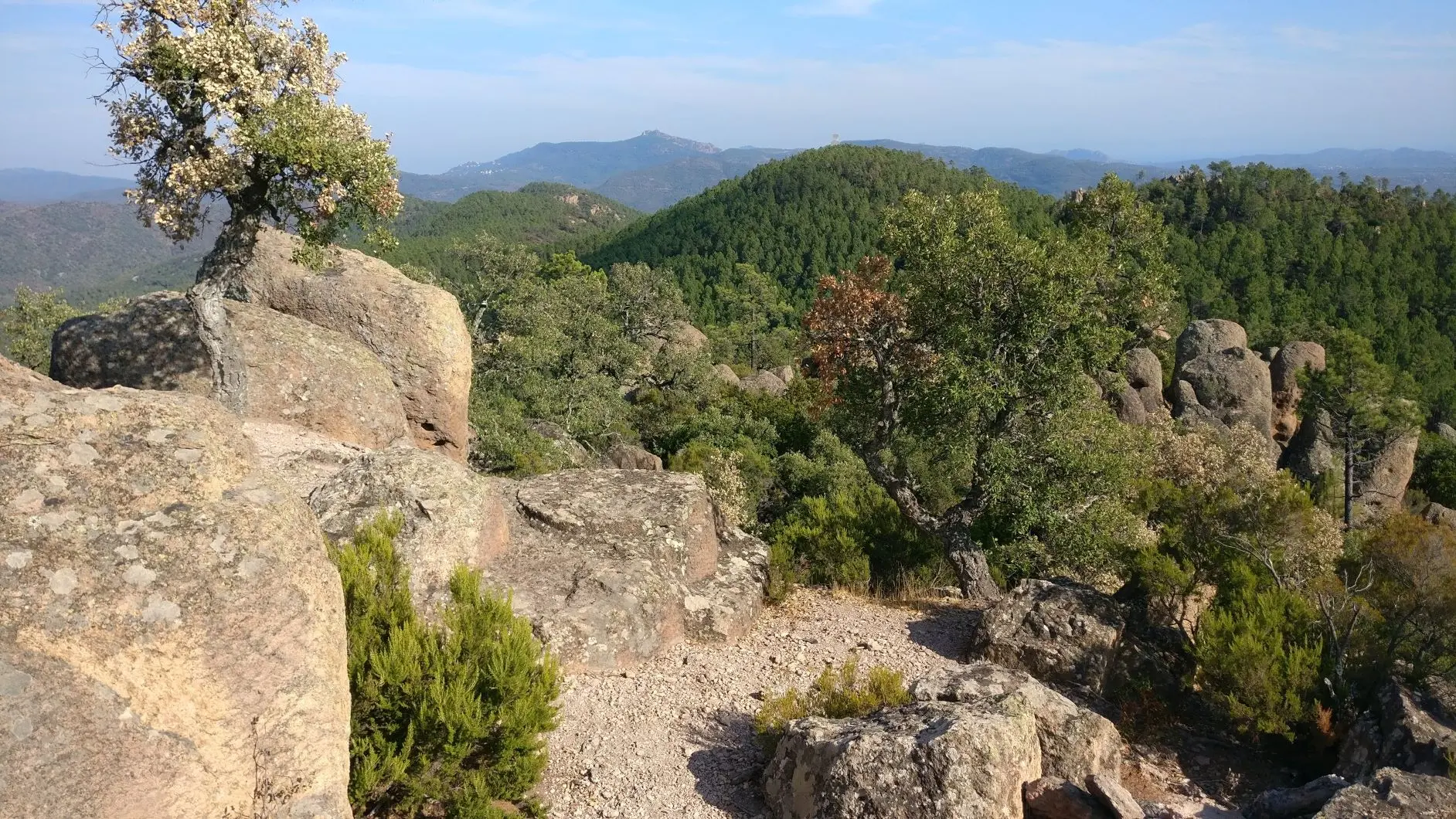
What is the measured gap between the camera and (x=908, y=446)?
2148cm

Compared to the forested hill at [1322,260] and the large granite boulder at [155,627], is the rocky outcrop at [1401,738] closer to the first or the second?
the large granite boulder at [155,627]

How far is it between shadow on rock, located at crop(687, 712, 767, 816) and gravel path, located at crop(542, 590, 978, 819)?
0.01 meters

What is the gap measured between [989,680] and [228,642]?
6778 mm

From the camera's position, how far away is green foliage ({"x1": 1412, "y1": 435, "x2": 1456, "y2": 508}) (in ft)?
127

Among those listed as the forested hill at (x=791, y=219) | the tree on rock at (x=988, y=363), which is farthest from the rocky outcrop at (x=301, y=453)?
the forested hill at (x=791, y=219)

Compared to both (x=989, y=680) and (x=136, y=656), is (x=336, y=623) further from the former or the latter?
(x=989, y=680)

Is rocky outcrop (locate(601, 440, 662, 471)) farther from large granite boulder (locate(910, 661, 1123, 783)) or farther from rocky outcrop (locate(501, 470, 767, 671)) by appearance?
large granite boulder (locate(910, 661, 1123, 783))

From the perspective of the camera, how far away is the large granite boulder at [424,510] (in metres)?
9.35

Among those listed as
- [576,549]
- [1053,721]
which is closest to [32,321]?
[576,549]

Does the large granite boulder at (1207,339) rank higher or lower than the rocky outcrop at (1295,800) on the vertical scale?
lower

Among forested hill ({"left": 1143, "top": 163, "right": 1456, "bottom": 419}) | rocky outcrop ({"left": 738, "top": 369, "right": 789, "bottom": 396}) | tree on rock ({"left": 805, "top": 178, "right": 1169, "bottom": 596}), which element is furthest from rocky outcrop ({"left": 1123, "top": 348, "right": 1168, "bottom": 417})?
tree on rock ({"left": 805, "top": 178, "right": 1169, "bottom": 596})

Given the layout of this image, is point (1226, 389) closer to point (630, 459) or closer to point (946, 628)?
point (630, 459)

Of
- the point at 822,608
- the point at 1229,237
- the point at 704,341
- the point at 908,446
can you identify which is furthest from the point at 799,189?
the point at 822,608

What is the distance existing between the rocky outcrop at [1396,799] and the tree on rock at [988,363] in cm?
652
